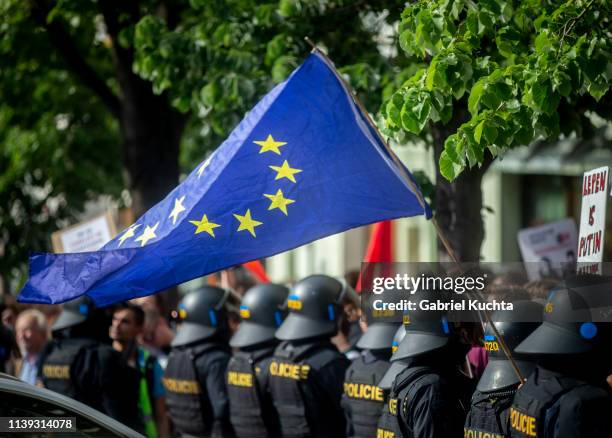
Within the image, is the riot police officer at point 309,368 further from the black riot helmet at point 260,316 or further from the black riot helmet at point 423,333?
the black riot helmet at point 423,333

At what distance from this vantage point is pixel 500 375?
17.1 ft

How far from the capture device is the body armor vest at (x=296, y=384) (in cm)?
695

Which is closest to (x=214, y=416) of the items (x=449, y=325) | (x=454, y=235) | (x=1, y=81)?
(x=454, y=235)

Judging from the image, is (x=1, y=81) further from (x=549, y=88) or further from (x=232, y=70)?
(x=549, y=88)

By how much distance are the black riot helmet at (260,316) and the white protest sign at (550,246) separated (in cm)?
259

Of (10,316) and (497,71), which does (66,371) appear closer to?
(10,316)

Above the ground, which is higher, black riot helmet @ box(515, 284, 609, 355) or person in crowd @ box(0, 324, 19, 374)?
black riot helmet @ box(515, 284, 609, 355)

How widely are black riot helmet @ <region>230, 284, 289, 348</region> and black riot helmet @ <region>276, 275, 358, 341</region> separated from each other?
1.03 feet

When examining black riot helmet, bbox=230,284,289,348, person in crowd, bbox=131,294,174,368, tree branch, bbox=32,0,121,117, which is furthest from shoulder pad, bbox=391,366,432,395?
tree branch, bbox=32,0,121,117

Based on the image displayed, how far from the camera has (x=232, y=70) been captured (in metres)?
8.21

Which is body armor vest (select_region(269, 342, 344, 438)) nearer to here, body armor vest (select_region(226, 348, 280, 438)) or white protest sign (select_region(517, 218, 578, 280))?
body armor vest (select_region(226, 348, 280, 438))

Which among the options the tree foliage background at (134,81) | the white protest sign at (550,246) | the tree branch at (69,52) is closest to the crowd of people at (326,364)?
the white protest sign at (550,246)

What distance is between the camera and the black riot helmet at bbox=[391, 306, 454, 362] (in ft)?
18.1

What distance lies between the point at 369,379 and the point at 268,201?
4.87 feet
